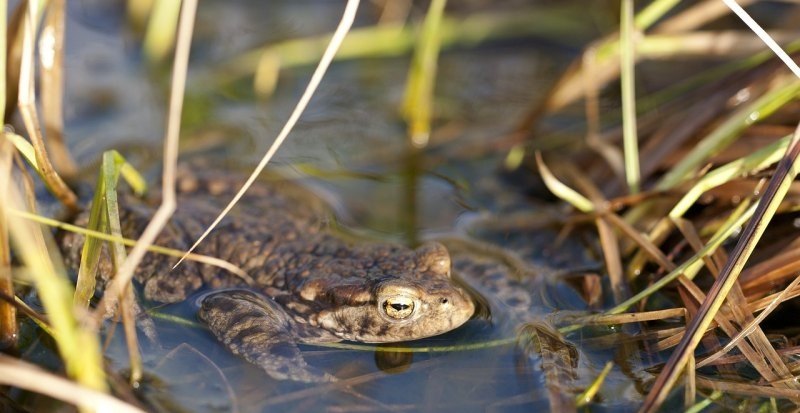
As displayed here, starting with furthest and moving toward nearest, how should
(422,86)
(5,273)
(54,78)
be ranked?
(422,86) < (54,78) < (5,273)

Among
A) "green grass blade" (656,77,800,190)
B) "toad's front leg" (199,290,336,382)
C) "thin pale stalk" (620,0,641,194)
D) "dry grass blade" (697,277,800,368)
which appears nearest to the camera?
"dry grass blade" (697,277,800,368)

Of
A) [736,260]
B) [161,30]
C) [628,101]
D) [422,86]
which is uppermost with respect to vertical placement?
[161,30]

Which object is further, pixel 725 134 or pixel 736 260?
pixel 725 134

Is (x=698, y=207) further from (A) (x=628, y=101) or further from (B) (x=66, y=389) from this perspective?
(B) (x=66, y=389)

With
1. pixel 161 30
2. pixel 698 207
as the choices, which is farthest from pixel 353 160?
pixel 698 207

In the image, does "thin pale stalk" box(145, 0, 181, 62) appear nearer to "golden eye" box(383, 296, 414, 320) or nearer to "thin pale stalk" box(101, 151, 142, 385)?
"thin pale stalk" box(101, 151, 142, 385)

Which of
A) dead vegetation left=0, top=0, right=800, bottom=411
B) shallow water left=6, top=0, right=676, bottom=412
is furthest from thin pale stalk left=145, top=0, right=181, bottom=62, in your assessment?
dead vegetation left=0, top=0, right=800, bottom=411

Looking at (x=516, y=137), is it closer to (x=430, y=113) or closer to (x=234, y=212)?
(x=430, y=113)
